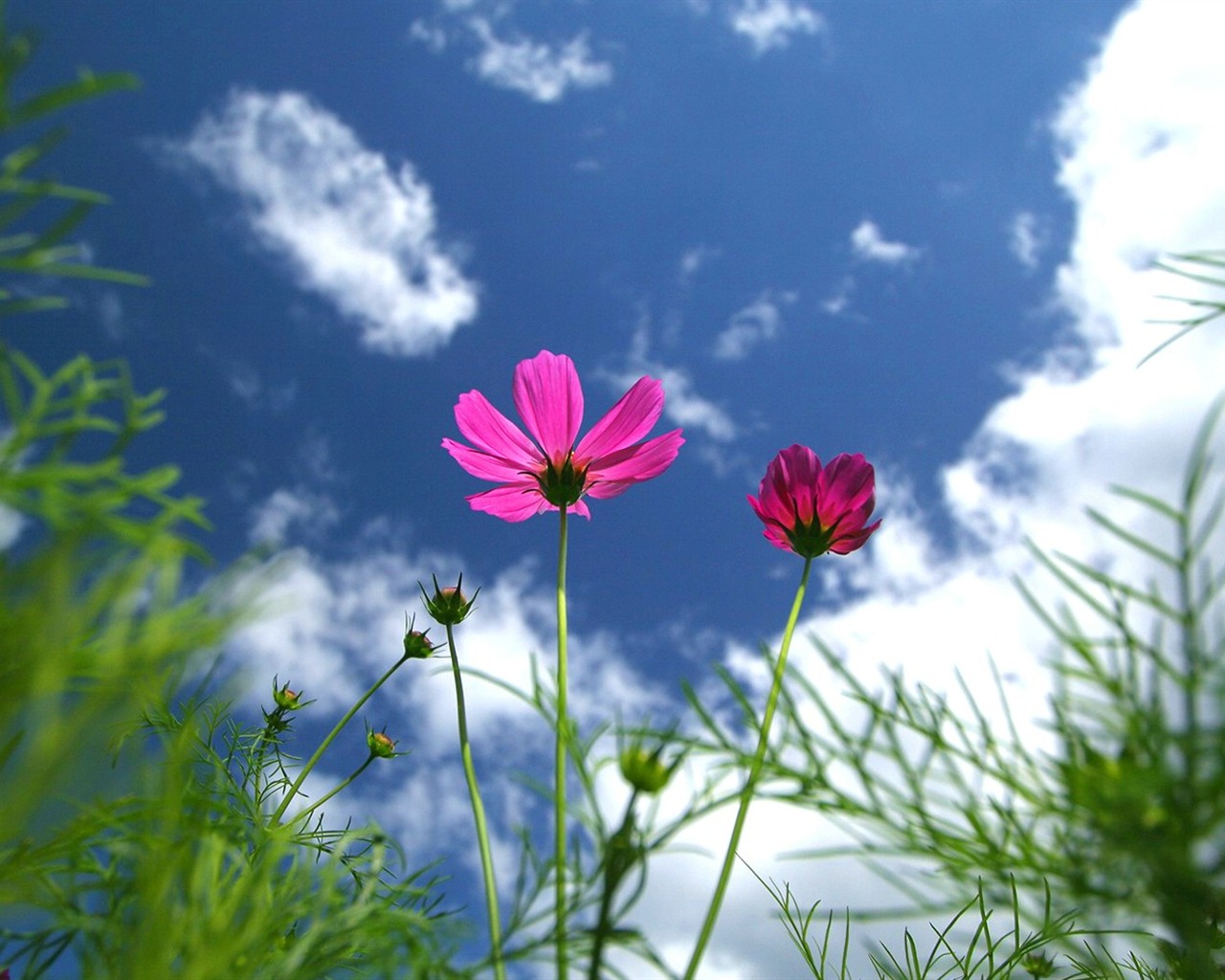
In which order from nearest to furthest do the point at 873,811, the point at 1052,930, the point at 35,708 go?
the point at 35,708, the point at 873,811, the point at 1052,930

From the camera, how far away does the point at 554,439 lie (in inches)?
34.5

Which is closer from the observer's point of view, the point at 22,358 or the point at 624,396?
the point at 22,358

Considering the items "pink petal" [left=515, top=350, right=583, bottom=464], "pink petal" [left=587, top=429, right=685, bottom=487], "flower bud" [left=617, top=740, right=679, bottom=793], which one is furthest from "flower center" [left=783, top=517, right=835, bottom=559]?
"flower bud" [left=617, top=740, right=679, bottom=793]

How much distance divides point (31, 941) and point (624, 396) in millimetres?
582

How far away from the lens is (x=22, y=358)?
35cm

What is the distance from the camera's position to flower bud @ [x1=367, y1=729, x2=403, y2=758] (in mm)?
1226

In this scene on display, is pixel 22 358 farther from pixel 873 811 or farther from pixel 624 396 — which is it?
pixel 624 396

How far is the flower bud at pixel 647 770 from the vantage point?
415 mm

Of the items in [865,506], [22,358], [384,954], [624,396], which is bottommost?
[384,954]

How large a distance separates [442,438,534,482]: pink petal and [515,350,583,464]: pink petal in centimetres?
4

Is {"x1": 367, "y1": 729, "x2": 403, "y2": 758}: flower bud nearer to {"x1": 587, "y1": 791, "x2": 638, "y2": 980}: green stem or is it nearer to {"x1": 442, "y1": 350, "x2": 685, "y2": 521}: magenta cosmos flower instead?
{"x1": 442, "y1": 350, "x2": 685, "y2": 521}: magenta cosmos flower

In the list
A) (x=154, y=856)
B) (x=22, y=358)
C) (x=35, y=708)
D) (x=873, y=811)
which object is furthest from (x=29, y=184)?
(x=873, y=811)

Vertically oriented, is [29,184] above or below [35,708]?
above

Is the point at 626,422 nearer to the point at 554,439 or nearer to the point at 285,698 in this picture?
the point at 554,439
